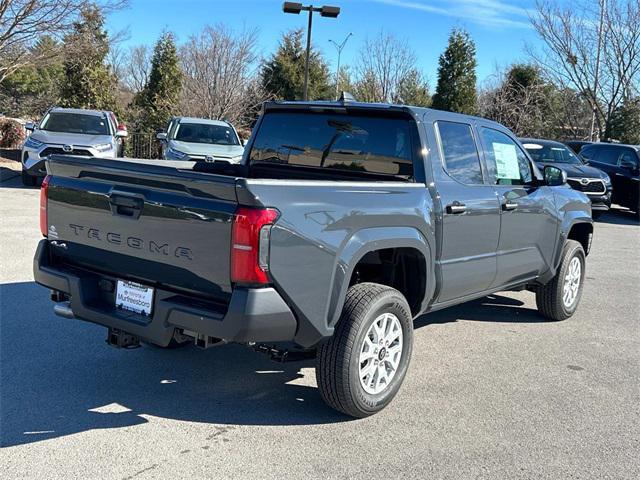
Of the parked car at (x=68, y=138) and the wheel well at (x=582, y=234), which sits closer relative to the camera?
the wheel well at (x=582, y=234)

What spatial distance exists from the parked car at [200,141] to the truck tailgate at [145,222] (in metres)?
9.13

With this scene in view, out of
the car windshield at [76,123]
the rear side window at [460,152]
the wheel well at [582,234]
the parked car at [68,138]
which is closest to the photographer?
the rear side window at [460,152]

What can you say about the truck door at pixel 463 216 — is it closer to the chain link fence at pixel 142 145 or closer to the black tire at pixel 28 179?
the black tire at pixel 28 179

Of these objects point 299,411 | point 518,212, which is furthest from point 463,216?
point 299,411

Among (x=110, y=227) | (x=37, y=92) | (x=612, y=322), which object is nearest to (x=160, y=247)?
(x=110, y=227)

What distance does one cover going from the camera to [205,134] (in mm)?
14609

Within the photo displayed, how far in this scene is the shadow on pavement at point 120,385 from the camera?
370 centimetres

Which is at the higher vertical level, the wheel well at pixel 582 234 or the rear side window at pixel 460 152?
the rear side window at pixel 460 152

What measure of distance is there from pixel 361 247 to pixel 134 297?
52.6 inches

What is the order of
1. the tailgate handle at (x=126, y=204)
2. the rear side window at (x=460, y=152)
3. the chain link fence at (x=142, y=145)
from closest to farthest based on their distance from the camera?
the tailgate handle at (x=126, y=204)
the rear side window at (x=460, y=152)
the chain link fence at (x=142, y=145)

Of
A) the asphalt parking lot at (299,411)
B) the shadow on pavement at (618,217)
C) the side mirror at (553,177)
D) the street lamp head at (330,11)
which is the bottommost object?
the asphalt parking lot at (299,411)

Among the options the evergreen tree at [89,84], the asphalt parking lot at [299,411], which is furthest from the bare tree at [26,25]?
the asphalt parking lot at [299,411]

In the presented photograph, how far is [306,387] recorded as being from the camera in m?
4.33

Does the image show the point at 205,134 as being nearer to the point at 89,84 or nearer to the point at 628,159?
the point at 89,84
